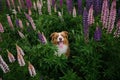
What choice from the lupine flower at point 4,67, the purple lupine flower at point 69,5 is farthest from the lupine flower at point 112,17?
the lupine flower at point 4,67

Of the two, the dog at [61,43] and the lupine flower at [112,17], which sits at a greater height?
the lupine flower at [112,17]

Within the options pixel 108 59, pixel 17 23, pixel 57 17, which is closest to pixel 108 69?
pixel 108 59

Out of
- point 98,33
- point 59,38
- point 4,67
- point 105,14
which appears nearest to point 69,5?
point 105,14

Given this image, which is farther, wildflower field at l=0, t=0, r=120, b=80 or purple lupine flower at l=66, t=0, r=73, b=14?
purple lupine flower at l=66, t=0, r=73, b=14

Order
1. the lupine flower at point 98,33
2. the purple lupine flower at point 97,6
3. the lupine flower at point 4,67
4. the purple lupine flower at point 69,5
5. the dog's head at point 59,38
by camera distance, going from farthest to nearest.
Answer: the purple lupine flower at point 69,5, the purple lupine flower at point 97,6, the dog's head at point 59,38, the lupine flower at point 98,33, the lupine flower at point 4,67

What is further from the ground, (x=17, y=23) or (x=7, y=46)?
(x=17, y=23)

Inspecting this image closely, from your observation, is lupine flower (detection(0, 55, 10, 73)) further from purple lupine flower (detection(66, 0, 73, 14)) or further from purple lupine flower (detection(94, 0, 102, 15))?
purple lupine flower (detection(94, 0, 102, 15))

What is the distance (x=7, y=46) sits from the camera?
5.68m

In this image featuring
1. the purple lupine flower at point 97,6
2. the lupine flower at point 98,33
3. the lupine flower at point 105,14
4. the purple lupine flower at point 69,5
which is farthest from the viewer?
the purple lupine flower at point 69,5

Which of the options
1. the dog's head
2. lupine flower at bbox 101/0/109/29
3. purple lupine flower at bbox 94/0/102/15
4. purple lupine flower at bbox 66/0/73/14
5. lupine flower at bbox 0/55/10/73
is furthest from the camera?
purple lupine flower at bbox 66/0/73/14

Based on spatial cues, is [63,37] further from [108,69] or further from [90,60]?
[108,69]

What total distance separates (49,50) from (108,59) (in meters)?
1.12

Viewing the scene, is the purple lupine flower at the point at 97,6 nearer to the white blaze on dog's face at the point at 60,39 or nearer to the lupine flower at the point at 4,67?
the white blaze on dog's face at the point at 60,39

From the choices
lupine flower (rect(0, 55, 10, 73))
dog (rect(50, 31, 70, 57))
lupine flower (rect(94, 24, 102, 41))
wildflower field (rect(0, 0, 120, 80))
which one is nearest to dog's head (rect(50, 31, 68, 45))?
dog (rect(50, 31, 70, 57))
